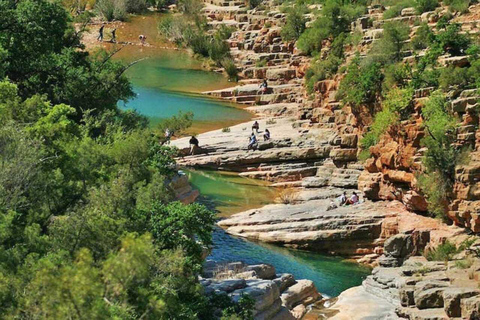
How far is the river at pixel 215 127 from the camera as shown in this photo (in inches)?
1828

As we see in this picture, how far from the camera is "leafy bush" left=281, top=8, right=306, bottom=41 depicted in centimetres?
8344

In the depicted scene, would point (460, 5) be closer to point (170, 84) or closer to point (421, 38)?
Answer: point (421, 38)

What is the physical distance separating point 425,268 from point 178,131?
91.8ft

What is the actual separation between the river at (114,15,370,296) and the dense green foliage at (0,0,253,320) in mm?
5769

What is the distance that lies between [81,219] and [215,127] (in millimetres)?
41485

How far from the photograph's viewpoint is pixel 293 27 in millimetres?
83562

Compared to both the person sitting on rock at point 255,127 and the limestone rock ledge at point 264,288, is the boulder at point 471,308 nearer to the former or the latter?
the limestone rock ledge at point 264,288

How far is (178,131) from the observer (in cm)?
6506

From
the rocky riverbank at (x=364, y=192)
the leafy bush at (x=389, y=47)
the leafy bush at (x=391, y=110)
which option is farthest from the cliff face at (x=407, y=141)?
the leafy bush at (x=389, y=47)

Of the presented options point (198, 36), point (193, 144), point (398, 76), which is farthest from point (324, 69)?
point (198, 36)

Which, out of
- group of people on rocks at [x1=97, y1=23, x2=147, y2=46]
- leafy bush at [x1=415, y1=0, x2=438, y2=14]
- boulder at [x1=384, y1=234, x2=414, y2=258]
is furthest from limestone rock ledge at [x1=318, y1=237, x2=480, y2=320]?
group of people on rocks at [x1=97, y1=23, x2=147, y2=46]

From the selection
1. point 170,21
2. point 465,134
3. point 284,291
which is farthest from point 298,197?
point 170,21

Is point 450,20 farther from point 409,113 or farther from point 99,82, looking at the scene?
point 99,82

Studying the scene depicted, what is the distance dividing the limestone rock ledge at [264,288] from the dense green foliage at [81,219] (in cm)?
167
